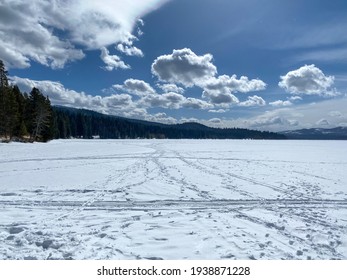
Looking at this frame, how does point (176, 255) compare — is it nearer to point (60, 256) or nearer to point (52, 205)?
Answer: point (60, 256)

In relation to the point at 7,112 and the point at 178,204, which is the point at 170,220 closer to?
the point at 178,204

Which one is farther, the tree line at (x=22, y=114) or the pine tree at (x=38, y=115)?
the pine tree at (x=38, y=115)

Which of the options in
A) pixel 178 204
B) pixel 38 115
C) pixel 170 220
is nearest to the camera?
pixel 170 220

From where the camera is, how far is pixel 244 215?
26.6 feet

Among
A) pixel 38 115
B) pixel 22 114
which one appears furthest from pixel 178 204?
pixel 22 114

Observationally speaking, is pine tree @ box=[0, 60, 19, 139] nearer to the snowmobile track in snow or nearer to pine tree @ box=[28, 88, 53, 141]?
pine tree @ box=[28, 88, 53, 141]

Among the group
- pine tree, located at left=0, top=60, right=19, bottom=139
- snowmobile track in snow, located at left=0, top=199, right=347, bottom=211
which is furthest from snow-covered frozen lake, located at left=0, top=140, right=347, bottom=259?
pine tree, located at left=0, top=60, right=19, bottom=139

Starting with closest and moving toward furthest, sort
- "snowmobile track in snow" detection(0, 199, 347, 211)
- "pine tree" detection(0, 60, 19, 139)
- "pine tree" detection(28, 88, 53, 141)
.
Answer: "snowmobile track in snow" detection(0, 199, 347, 211)
"pine tree" detection(0, 60, 19, 139)
"pine tree" detection(28, 88, 53, 141)

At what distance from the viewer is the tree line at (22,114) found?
150ft

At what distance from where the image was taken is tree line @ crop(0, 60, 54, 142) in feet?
150

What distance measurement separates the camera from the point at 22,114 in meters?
55.1

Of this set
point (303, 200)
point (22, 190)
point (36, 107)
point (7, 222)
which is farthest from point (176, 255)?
point (36, 107)

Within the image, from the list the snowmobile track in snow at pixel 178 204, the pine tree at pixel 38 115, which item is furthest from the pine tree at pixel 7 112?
the snowmobile track in snow at pixel 178 204

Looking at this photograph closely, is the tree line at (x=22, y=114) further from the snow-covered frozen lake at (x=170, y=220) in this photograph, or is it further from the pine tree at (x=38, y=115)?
the snow-covered frozen lake at (x=170, y=220)
